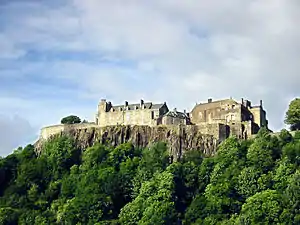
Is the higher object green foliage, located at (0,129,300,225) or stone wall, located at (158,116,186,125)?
stone wall, located at (158,116,186,125)

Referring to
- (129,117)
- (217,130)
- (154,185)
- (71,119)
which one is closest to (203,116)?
(217,130)

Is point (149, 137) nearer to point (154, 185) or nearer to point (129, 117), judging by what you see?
point (129, 117)

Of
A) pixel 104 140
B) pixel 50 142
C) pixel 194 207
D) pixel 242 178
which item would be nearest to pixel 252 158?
pixel 242 178

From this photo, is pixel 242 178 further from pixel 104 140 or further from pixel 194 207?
pixel 104 140

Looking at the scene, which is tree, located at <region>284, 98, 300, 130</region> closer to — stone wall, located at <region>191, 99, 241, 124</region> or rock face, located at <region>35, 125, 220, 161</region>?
stone wall, located at <region>191, 99, 241, 124</region>

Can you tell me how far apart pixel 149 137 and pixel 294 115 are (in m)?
15.4

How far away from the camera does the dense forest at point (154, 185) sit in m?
70.4

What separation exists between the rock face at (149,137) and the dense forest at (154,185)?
2.96ft

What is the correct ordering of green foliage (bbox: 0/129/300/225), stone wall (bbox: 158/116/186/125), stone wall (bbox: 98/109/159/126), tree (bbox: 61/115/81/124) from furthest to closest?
tree (bbox: 61/115/81/124)
stone wall (bbox: 98/109/159/126)
stone wall (bbox: 158/116/186/125)
green foliage (bbox: 0/129/300/225)

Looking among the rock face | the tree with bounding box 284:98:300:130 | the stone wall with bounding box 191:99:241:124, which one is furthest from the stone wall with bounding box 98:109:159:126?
the tree with bounding box 284:98:300:130

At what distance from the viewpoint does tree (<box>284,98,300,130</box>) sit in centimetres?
8444

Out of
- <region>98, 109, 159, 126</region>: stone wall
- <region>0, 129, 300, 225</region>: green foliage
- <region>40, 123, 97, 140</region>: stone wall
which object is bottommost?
<region>0, 129, 300, 225</region>: green foliage

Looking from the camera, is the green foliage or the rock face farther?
the rock face

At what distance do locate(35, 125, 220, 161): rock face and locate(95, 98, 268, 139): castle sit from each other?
3.91ft
